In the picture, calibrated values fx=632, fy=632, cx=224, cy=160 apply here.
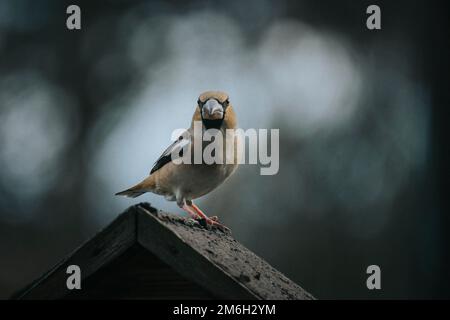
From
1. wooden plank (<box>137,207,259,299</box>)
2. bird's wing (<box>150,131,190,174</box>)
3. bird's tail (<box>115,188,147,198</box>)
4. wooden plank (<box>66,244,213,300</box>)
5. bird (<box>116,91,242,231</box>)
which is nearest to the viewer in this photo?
wooden plank (<box>137,207,259,299</box>)

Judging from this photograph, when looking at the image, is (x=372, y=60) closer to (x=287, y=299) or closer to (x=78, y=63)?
(x=78, y=63)

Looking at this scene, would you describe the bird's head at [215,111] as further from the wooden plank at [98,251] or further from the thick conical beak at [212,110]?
the wooden plank at [98,251]

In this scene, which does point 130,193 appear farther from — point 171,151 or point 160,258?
point 160,258

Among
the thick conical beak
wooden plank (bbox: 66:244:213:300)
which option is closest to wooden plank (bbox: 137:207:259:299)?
wooden plank (bbox: 66:244:213:300)

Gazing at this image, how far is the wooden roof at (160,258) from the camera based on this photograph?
2.26 m

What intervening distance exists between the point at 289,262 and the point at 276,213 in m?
0.93

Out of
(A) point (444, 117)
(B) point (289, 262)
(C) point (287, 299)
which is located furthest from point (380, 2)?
(C) point (287, 299)

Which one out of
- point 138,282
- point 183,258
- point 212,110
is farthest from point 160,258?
point 212,110

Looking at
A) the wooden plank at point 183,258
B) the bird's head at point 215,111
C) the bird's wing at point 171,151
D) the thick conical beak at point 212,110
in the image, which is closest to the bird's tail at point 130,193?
the bird's wing at point 171,151

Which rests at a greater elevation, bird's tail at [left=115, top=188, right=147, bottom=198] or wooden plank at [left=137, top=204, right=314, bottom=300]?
bird's tail at [left=115, top=188, right=147, bottom=198]

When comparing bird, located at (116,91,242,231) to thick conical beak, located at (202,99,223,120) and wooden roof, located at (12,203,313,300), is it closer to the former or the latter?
thick conical beak, located at (202,99,223,120)

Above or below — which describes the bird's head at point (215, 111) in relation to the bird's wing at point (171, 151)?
above

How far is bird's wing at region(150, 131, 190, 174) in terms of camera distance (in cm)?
383

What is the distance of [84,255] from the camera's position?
2367 millimetres
